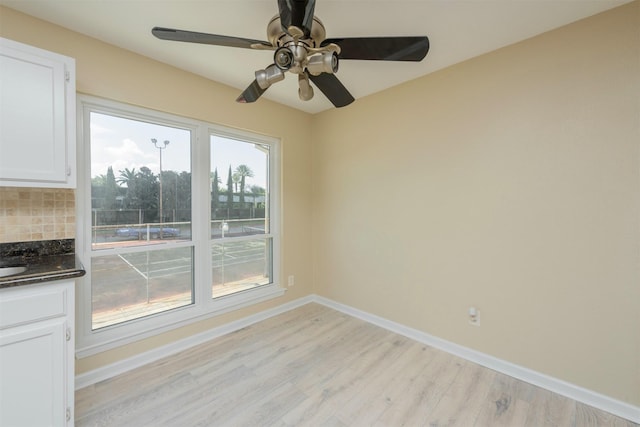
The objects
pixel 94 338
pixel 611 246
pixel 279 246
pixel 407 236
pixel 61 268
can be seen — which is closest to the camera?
pixel 61 268

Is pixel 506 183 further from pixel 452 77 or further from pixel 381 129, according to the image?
pixel 381 129

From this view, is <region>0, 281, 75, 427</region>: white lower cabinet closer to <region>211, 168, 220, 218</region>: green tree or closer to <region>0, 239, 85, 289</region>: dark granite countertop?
<region>0, 239, 85, 289</region>: dark granite countertop

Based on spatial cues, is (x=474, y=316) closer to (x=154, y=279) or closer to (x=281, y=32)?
(x=281, y=32)

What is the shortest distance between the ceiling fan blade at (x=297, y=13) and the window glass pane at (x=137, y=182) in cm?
167

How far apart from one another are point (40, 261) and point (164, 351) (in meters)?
1.16

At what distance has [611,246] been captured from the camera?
1.63m

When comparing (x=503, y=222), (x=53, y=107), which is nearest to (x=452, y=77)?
(x=503, y=222)

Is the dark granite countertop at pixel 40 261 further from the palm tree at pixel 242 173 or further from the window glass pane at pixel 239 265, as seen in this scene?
the palm tree at pixel 242 173

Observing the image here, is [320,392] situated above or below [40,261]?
below

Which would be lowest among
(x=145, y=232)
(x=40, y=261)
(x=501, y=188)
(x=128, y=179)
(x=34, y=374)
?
(x=34, y=374)

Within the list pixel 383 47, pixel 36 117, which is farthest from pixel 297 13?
pixel 36 117

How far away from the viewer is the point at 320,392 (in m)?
1.81

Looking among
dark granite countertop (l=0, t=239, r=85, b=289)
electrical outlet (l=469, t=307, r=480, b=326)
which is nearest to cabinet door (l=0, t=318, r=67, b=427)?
dark granite countertop (l=0, t=239, r=85, b=289)

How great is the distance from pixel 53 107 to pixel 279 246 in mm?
2224
